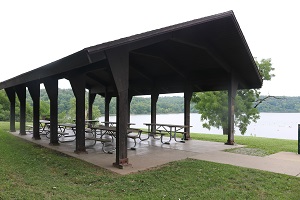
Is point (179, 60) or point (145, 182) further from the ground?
point (179, 60)

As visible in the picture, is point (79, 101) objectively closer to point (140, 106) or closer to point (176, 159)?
point (176, 159)

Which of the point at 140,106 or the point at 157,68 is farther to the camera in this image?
the point at 140,106

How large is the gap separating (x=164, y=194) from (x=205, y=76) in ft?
22.3

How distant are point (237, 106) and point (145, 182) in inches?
697

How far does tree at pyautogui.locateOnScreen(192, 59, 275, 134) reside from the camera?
20359mm

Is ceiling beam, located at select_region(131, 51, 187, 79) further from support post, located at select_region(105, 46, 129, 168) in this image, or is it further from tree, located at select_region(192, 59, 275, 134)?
tree, located at select_region(192, 59, 275, 134)

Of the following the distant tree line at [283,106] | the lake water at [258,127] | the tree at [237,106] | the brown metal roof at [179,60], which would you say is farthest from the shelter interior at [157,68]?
the distant tree line at [283,106]

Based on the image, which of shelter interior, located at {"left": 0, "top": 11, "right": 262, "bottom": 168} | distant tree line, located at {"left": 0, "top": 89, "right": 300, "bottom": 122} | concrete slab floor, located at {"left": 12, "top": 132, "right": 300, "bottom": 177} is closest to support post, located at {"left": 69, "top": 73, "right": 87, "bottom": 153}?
shelter interior, located at {"left": 0, "top": 11, "right": 262, "bottom": 168}

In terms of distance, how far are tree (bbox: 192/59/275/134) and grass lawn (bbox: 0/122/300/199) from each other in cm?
1631

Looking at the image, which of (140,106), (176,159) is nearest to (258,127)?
(140,106)

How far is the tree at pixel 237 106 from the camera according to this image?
20359mm

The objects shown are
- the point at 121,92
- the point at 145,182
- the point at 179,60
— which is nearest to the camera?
the point at 145,182

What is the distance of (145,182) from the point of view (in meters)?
4.14

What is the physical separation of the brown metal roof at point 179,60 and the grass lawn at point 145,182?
6.08 feet
